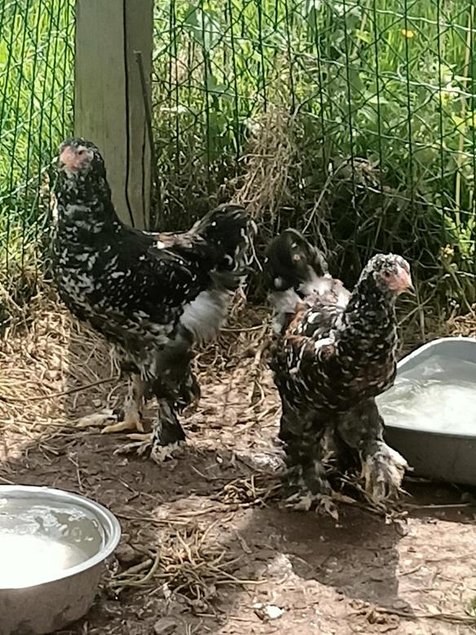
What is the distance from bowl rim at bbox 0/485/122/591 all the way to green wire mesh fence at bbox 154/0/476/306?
1787 mm

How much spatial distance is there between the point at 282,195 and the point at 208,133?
401mm

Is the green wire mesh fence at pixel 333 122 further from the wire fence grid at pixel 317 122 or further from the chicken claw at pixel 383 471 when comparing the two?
the chicken claw at pixel 383 471

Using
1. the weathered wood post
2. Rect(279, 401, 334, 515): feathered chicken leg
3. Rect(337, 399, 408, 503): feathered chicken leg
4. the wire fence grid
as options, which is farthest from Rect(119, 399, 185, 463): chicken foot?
the wire fence grid

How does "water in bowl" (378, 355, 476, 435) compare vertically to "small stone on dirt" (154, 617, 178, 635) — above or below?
above

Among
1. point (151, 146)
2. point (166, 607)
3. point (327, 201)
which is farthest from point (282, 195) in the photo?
point (166, 607)

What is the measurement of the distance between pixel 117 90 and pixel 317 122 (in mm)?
908

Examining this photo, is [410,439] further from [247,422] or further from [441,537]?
[247,422]

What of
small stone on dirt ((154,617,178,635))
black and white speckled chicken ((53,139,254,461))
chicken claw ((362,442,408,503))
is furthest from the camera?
black and white speckled chicken ((53,139,254,461))

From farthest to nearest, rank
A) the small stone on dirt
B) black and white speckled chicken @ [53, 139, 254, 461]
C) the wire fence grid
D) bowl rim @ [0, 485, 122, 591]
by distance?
the wire fence grid, black and white speckled chicken @ [53, 139, 254, 461], the small stone on dirt, bowl rim @ [0, 485, 122, 591]

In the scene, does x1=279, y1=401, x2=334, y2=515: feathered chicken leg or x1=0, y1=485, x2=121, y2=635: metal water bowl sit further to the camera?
x1=279, y1=401, x2=334, y2=515: feathered chicken leg

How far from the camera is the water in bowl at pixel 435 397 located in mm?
3641

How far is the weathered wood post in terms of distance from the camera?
390cm

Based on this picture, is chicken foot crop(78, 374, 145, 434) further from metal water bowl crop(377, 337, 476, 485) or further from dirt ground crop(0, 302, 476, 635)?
metal water bowl crop(377, 337, 476, 485)

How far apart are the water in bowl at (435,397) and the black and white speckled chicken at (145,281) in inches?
25.5
